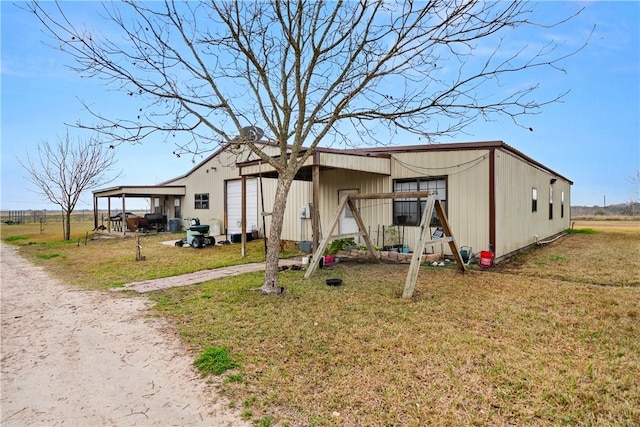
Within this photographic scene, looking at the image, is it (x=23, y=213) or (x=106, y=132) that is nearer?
(x=106, y=132)

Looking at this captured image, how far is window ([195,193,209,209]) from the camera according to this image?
1867 cm

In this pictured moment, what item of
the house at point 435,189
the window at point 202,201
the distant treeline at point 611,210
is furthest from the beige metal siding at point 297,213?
the distant treeline at point 611,210

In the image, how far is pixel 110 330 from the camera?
13.3 feet

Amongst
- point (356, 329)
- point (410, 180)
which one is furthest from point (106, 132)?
point (410, 180)

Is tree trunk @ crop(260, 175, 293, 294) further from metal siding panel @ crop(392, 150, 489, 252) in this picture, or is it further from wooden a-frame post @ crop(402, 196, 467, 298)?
metal siding panel @ crop(392, 150, 489, 252)

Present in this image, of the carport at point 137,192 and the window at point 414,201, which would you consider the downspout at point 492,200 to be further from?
the carport at point 137,192

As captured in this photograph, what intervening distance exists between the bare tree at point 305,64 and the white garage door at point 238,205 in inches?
374

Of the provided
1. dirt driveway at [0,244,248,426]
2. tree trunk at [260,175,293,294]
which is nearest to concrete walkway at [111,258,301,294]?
dirt driveway at [0,244,248,426]

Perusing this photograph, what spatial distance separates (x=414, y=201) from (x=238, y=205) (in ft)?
31.6

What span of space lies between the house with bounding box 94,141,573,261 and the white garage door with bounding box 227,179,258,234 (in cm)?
297

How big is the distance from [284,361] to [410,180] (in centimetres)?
739

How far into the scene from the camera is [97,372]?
2992 millimetres

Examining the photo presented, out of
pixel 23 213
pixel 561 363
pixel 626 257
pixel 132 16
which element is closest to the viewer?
pixel 561 363

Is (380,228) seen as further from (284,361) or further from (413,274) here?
A: (284,361)
